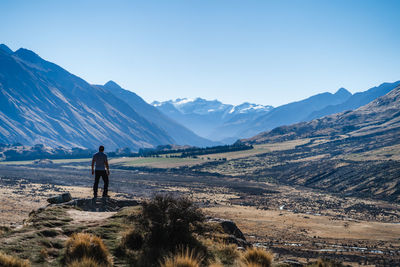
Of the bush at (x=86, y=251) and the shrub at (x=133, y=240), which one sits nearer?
the bush at (x=86, y=251)

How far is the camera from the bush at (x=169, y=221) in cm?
1265

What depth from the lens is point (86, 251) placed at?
11000mm

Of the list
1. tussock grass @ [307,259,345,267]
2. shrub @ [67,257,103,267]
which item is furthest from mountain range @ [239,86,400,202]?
shrub @ [67,257,103,267]

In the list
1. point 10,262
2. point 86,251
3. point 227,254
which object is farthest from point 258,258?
point 10,262

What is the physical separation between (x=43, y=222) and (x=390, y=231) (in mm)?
44234

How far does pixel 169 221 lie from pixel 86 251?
308 cm

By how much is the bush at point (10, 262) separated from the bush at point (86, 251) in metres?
1.23

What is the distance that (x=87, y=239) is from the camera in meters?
11.4

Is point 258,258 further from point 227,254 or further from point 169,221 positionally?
point 169,221

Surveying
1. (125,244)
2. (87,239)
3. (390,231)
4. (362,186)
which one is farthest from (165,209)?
(362,186)

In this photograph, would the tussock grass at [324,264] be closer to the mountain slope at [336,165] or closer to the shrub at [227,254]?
the shrub at [227,254]

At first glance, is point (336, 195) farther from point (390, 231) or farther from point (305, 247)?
point (305, 247)

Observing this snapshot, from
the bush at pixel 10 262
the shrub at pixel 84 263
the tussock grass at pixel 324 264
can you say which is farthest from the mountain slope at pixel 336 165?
the bush at pixel 10 262

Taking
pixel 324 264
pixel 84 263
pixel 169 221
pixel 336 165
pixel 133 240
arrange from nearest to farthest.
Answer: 1. pixel 84 263
2. pixel 324 264
3. pixel 133 240
4. pixel 169 221
5. pixel 336 165
